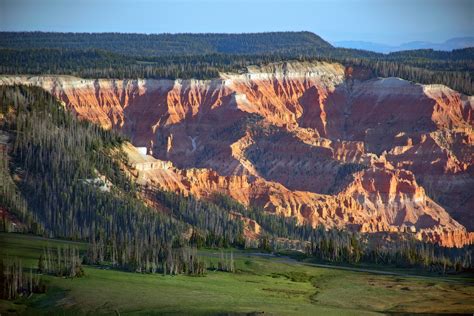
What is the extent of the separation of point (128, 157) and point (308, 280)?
2634 inches

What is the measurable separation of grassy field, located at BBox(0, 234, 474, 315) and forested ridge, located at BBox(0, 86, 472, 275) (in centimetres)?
777

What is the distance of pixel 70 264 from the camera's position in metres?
122

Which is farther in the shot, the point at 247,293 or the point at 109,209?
the point at 109,209

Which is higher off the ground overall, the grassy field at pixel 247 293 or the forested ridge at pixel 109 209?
the forested ridge at pixel 109 209

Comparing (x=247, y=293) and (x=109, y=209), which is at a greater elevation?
(x=109, y=209)

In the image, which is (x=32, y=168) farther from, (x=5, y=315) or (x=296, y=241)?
(x=5, y=315)

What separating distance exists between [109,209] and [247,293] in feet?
172

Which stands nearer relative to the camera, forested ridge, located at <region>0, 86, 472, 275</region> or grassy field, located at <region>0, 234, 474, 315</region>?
grassy field, located at <region>0, 234, 474, 315</region>

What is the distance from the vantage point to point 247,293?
118500mm

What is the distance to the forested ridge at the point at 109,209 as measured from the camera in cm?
15138

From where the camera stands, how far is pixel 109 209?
168 metres

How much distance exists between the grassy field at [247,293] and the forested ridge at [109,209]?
7772mm

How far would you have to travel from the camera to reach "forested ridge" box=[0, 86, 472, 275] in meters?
151

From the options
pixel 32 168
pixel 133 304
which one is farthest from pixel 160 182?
pixel 133 304
